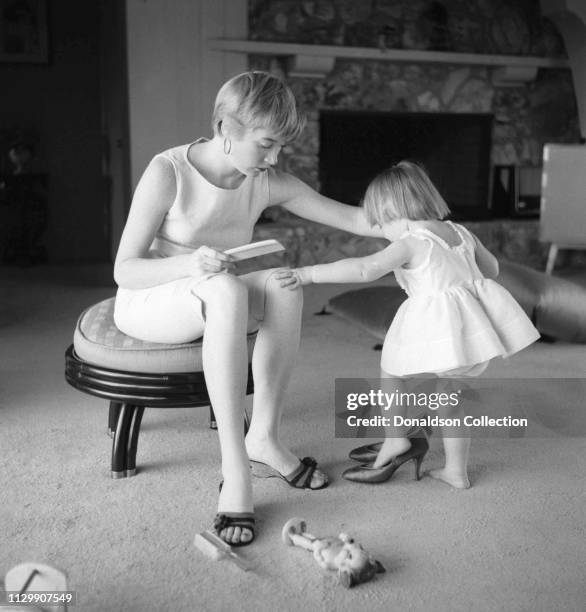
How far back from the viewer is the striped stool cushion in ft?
5.73

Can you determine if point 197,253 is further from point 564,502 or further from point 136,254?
point 564,502

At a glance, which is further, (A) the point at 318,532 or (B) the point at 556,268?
(B) the point at 556,268

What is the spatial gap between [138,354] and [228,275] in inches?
11.6

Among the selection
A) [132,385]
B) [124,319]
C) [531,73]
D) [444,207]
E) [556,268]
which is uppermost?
[531,73]

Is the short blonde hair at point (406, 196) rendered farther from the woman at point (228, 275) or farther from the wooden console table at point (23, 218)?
the wooden console table at point (23, 218)

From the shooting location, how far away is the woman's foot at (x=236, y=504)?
1.52 metres

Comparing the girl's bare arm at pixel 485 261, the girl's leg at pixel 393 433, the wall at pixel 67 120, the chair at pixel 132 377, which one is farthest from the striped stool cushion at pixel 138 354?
the wall at pixel 67 120

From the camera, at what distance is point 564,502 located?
1719mm

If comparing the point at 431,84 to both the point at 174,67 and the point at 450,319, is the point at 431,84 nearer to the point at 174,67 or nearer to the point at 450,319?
the point at 174,67

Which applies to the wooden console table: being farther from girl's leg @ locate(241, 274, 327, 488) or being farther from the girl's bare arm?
the girl's bare arm

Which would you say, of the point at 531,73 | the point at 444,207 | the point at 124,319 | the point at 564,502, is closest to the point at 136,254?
the point at 124,319

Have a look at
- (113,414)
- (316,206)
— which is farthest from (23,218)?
(316,206)

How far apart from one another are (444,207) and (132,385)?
2.66 feet

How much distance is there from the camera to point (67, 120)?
5.07 meters
